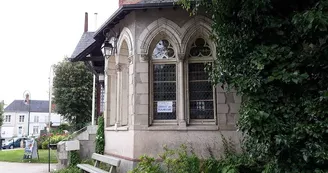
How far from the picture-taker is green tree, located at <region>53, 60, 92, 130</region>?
24.9 m

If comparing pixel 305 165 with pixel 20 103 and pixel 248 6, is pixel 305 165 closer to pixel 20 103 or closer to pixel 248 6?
pixel 248 6

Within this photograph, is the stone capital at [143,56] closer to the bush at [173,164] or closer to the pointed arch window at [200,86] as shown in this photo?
the pointed arch window at [200,86]

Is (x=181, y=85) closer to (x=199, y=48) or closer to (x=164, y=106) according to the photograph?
(x=164, y=106)

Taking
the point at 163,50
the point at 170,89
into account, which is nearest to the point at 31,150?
the point at 170,89

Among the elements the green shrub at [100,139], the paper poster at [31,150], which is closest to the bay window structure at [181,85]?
the green shrub at [100,139]

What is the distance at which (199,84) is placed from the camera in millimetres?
7434

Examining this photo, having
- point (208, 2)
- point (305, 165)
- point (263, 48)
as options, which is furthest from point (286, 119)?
point (208, 2)

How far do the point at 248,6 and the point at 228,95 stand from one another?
2.82 meters

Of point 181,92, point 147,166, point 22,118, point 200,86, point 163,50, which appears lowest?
point 22,118

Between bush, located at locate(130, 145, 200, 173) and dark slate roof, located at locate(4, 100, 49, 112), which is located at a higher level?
dark slate roof, located at locate(4, 100, 49, 112)

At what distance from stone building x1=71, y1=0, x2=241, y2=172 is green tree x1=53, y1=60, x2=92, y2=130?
58.9ft

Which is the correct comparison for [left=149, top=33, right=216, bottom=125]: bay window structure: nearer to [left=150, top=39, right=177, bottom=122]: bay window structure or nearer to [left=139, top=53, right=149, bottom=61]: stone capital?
[left=150, top=39, right=177, bottom=122]: bay window structure

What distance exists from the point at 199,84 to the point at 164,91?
2.95 ft

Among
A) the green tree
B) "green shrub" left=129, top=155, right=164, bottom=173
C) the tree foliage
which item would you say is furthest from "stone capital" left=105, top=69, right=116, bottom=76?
the green tree
